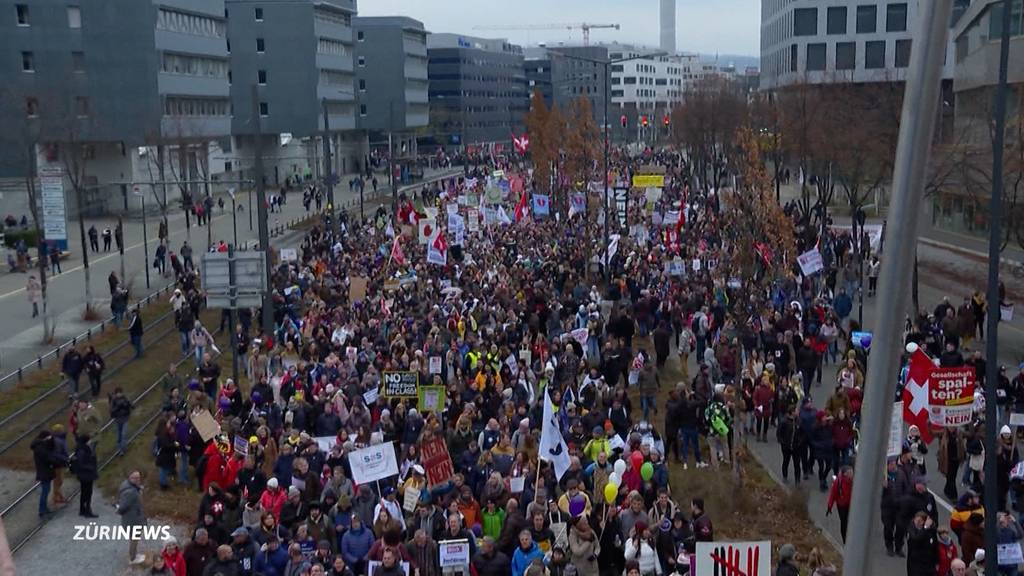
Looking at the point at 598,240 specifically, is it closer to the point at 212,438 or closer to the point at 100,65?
the point at 212,438

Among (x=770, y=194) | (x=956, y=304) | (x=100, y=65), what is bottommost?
(x=956, y=304)

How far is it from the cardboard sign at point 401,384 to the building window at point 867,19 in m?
66.4

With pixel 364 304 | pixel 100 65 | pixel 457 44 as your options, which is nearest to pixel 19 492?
pixel 364 304

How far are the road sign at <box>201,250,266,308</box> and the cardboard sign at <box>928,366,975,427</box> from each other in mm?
12828

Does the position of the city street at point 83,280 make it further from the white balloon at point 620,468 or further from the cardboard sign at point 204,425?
the white balloon at point 620,468

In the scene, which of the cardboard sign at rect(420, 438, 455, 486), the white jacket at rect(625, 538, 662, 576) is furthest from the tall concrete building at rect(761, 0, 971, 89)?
the white jacket at rect(625, 538, 662, 576)

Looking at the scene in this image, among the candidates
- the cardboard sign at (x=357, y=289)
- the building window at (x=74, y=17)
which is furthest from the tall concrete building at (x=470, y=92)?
the cardboard sign at (x=357, y=289)

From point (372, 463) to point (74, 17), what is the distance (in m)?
60.5

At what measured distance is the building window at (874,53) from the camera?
260ft

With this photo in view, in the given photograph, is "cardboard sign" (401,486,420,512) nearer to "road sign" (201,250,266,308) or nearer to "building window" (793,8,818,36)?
"road sign" (201,250,266,308)

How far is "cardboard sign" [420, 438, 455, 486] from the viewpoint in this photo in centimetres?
1636

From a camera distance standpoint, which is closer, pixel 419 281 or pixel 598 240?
pixel 419 281

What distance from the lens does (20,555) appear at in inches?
667

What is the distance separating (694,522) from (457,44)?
6870 inches
